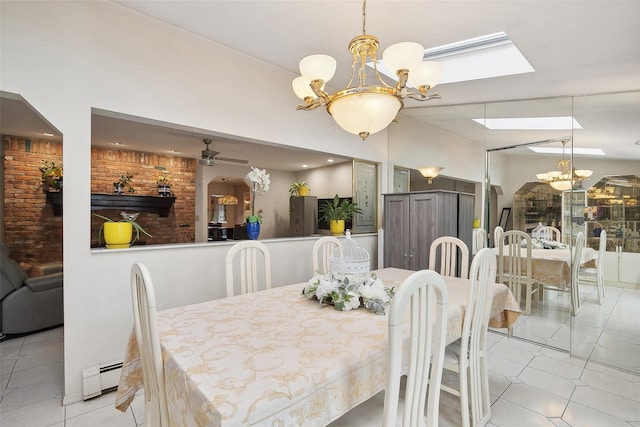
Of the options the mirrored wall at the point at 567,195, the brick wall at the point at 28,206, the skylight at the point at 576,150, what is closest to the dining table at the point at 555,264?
the mirrored wall at the point at 567,195

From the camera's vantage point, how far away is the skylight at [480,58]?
2.64 meters

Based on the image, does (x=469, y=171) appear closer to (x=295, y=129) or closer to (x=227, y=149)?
(x=295, y=129)

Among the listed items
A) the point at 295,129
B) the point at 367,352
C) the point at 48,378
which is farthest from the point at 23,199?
the point at 367,352

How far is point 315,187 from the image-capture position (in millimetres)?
7023

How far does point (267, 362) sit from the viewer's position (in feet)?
3.60

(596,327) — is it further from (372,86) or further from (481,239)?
(372,86)

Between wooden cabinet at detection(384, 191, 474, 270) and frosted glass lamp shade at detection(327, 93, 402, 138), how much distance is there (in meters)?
1.99

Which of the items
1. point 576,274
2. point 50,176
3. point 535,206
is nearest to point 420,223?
point 535,206

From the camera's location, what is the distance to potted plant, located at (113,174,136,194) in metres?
5.46

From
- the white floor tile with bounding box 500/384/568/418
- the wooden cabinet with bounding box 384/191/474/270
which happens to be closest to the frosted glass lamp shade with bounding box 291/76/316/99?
the wooden cabinet with bounding box 384/191/474/270

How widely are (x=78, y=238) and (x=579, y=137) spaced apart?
4292 mm

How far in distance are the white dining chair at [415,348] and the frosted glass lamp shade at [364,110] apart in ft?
3.44

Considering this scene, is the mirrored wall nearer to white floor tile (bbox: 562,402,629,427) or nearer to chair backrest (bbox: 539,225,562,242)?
chair backrest (bbox: 539,225,562,242)

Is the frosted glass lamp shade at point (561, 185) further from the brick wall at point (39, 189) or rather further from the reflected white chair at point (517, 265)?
the brick wall at point (39, 189)
